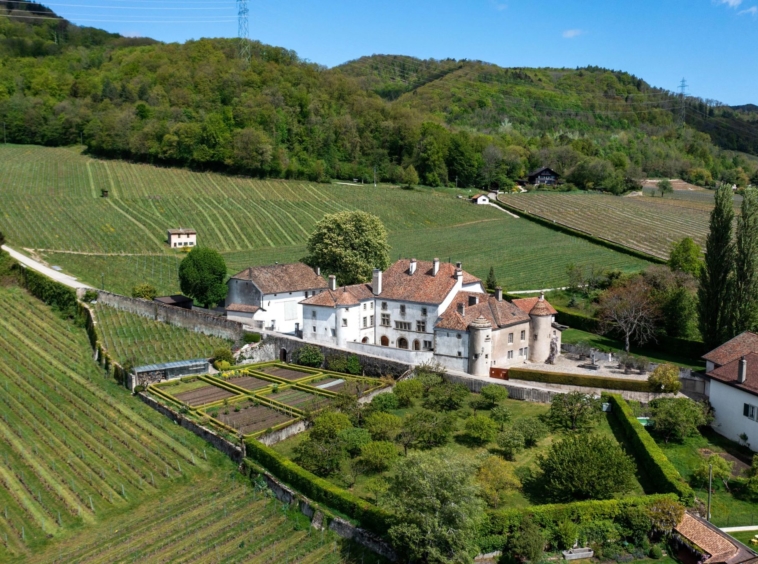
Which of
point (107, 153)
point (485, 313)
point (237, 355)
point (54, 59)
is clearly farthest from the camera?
point (54, 59)

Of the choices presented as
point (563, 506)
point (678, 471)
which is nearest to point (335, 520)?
point (563, 506)

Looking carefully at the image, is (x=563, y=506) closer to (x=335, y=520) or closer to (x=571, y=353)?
(x=335, y=520)

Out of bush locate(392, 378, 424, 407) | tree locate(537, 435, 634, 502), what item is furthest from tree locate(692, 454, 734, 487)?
bush locate(392, 378, 424, 407)

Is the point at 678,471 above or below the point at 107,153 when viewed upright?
below

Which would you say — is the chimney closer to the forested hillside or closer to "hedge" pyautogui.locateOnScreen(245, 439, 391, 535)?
"hedge" pyautogui.locateOnScreen(245, 439, 391, 535)

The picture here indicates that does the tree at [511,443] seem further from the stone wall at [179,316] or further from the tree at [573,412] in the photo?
the stone wall at [179,316]

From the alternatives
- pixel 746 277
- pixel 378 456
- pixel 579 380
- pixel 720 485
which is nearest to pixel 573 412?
pixel 579 380

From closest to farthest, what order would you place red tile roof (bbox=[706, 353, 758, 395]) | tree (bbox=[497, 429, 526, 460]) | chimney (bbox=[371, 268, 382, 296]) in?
tree (bbox=[497, 429, 526, 460]) < red tile roof (bbox=[706, 353, 758, 395]) < chimney (bbox=[371, 268, 382, 296])

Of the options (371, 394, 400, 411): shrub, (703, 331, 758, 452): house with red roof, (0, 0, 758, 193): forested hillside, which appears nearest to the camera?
(703, 331, 758, 452): house with red roof

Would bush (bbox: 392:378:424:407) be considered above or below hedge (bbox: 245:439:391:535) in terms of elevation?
above
